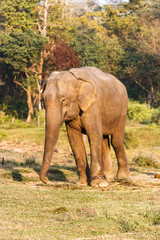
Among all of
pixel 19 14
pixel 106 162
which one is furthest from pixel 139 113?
pixel 106 162

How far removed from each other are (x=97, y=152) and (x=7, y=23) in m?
31.0

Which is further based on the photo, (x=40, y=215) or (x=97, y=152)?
(x=97, y=152)

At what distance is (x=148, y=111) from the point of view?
33.0m

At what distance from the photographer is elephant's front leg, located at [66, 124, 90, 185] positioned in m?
9.91

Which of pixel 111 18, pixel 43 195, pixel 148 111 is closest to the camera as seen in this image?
pixel 43 195

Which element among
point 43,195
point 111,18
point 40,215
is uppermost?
point 40,215

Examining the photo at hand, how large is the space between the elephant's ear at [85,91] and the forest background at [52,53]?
1001 inches

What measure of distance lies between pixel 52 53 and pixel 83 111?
27.5m

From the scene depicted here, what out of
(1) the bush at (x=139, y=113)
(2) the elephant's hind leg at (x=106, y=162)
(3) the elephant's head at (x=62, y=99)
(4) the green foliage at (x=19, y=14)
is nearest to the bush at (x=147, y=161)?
(2) the elephant's hind leg at (x=106, y=162)

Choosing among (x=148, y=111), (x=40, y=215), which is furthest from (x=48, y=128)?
→ (x=148, y=111)

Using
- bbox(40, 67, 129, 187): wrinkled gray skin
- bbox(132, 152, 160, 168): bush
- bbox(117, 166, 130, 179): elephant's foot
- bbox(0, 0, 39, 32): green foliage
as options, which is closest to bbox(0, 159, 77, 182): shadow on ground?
bbox(117, 166, 130, 179): elephant's foot

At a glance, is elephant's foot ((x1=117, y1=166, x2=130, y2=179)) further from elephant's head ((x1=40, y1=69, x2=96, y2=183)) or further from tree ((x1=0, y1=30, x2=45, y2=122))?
tree ((x1=0, y1=30, x2=45, y2=122))

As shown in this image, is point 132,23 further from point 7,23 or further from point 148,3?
point 7,23

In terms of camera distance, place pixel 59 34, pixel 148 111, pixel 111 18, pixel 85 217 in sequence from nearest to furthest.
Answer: pixel 85 217 → pixel 148 111 → pixel 59 34 → pixel 111 18
